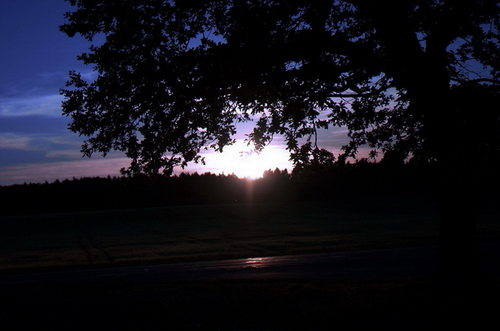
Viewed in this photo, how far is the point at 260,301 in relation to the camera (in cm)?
845

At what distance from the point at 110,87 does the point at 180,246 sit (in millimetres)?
14620

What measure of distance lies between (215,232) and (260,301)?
21427 mm

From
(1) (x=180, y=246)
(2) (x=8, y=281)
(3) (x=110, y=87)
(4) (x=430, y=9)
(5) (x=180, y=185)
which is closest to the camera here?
(3) (x=110, y=87)

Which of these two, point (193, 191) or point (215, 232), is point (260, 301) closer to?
point (215, 232)

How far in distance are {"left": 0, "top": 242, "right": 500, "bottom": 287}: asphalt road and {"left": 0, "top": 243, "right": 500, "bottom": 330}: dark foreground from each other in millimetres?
53

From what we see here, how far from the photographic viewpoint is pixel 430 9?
33.9ft

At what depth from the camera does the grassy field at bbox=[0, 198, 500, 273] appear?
20000 millimetres

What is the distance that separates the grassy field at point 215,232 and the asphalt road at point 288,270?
2.58 metres

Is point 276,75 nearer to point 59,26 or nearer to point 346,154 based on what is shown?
point 346,154

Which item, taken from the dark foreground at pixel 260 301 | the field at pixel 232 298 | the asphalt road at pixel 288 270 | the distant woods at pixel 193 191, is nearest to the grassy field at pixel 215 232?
the field at pixel 232 298

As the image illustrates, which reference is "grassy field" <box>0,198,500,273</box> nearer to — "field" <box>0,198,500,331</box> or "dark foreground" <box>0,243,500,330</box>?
"field" <box>0,198,500,331</box>

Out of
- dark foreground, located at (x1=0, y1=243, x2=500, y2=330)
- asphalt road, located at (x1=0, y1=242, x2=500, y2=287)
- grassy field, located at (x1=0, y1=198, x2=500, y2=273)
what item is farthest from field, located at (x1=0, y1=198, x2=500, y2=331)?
asphalt road, located at (x1=0, y1=242, x2=500, y2=287)

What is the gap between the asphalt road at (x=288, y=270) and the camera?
12258 millimetres

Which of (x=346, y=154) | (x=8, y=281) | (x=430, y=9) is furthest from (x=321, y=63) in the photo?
(x=8, y=281)
